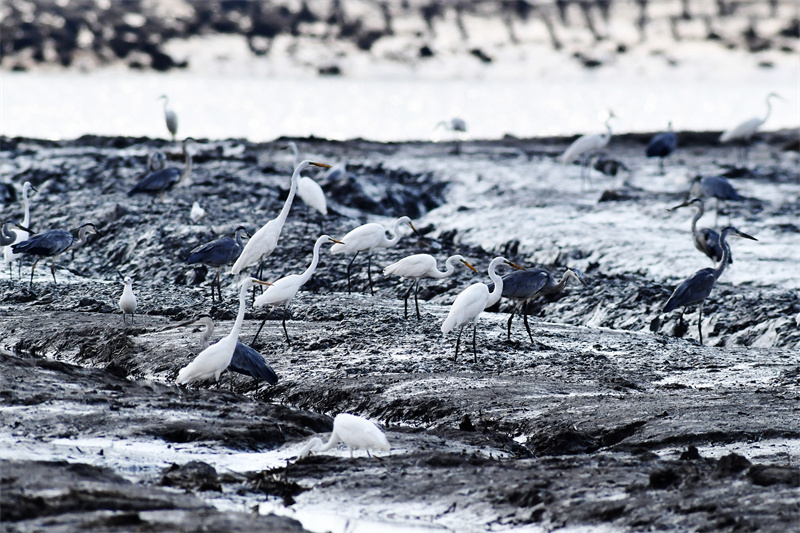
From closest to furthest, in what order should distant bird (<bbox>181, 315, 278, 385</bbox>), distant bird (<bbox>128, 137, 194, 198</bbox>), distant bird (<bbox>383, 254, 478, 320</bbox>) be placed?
distant bird (<bbox>181, 315, 278, 385</bbox>) < distant bird (<bbox>383, 254, 478, 320</bbox>) < distant bird (<bbox>128, 137, 194, 198</bbox>)

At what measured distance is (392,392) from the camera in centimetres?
976

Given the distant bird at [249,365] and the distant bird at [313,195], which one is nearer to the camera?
the distant bird at [249,365]

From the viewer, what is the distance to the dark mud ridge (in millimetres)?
6516

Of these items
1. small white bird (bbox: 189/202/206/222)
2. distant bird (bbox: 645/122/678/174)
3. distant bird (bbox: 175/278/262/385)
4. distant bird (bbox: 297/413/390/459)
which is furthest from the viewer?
distant bird (bbox: 645/122/678/174)

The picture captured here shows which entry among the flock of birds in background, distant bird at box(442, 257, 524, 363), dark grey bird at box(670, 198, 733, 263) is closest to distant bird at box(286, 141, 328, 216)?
the flock of birds in background

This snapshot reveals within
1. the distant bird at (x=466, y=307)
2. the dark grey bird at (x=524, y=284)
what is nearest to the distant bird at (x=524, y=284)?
the dark grey bird at (x=524, y=284)

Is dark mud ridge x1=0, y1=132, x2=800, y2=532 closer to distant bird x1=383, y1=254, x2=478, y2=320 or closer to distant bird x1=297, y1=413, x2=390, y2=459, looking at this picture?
distant bird x1=297, y1=413, x2=390, y2=459

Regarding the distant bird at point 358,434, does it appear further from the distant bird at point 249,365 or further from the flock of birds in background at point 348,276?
the distant bird at point 249,365

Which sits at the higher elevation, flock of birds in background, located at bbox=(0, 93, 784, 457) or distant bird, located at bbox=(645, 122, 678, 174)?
flock of birds in background, located at bbox=(0, 93, 784, 457)

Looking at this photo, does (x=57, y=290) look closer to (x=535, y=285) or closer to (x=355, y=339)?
(x=355, y=339)

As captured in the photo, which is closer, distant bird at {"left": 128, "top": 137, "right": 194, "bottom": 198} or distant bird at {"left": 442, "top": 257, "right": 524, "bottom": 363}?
distant bird at {"left": 442, "top": 257, "right": 524, "bottom": 363}

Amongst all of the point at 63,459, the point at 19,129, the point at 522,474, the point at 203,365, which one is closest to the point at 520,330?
the point at 203,365

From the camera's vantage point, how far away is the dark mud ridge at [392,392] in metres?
6.52

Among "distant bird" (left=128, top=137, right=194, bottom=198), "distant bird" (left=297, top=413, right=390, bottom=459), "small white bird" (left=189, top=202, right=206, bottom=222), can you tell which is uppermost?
"distant bird" (left=297, top=413, right=390, bottom=459)
